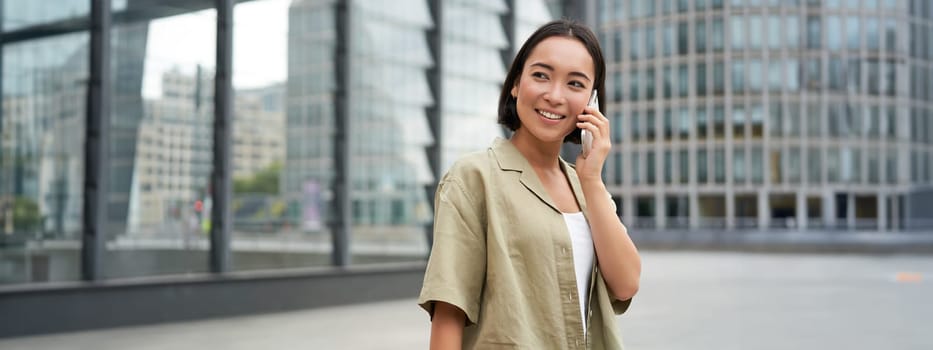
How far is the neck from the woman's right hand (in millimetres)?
406

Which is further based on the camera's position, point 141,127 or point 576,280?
point 141,127

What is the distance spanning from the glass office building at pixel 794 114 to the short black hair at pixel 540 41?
6205 cm

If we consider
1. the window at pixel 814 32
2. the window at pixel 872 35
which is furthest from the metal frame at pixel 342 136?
the window at pixel 872 35

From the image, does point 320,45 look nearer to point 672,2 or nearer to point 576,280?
point 576,280

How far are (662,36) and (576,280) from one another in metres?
66.6

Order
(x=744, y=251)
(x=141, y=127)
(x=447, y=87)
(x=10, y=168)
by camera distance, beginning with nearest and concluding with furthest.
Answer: (x=10, y=168), (x=141, y=127), (x=447, y=87), (x=744, y=251)

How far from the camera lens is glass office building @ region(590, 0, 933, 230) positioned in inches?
2446

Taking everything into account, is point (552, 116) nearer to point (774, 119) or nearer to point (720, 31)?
point (774, 119)

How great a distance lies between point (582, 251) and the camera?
1963mm

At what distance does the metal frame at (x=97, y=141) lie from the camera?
10.8 metres

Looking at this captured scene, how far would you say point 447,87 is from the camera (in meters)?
16.0

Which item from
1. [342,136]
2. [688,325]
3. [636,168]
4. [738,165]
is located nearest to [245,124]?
[342,136]

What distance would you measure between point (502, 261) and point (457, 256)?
0.30 ft

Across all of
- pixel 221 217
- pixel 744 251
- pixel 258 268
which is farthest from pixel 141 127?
pixel 744 251
